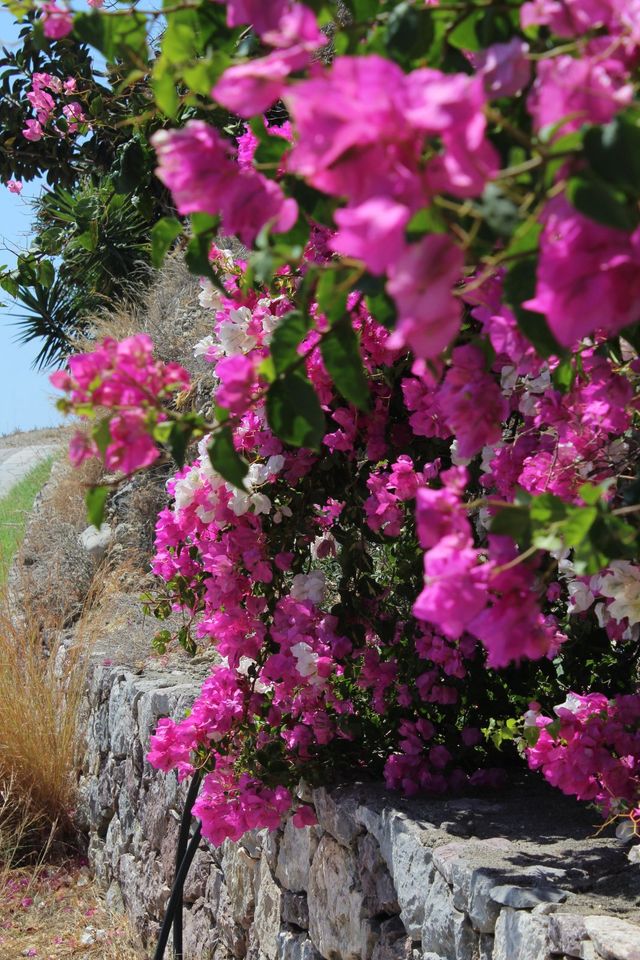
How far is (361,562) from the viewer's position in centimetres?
210

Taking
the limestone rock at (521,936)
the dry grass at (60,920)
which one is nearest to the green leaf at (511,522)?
the limestone rock at (521,936)

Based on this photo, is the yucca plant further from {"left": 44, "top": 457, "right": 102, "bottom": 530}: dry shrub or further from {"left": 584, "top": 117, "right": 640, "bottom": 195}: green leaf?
{"left": 584, "top": 117, "right": 640, "bottom": 195}: green leaf

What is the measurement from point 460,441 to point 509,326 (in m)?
0.12

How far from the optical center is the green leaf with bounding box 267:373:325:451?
0.83 metres

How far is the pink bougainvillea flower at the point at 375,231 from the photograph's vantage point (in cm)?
51

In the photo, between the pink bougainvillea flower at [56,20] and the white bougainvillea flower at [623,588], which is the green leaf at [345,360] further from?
the white bougainvillea flower at [623,588]

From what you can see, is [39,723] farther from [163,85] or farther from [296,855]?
[163,85]

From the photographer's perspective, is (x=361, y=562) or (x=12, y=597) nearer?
(x=361, y=562)

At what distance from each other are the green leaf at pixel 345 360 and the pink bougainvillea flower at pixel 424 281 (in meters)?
0.29

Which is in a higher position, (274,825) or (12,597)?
(12,597)

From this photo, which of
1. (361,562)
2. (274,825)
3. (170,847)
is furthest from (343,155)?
(170,847)

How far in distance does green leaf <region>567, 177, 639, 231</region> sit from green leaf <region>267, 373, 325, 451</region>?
1.04 feet

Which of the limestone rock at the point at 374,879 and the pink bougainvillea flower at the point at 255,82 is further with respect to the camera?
the limestone rock at the point at 374,879

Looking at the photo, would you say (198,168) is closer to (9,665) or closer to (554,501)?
(554,501)
